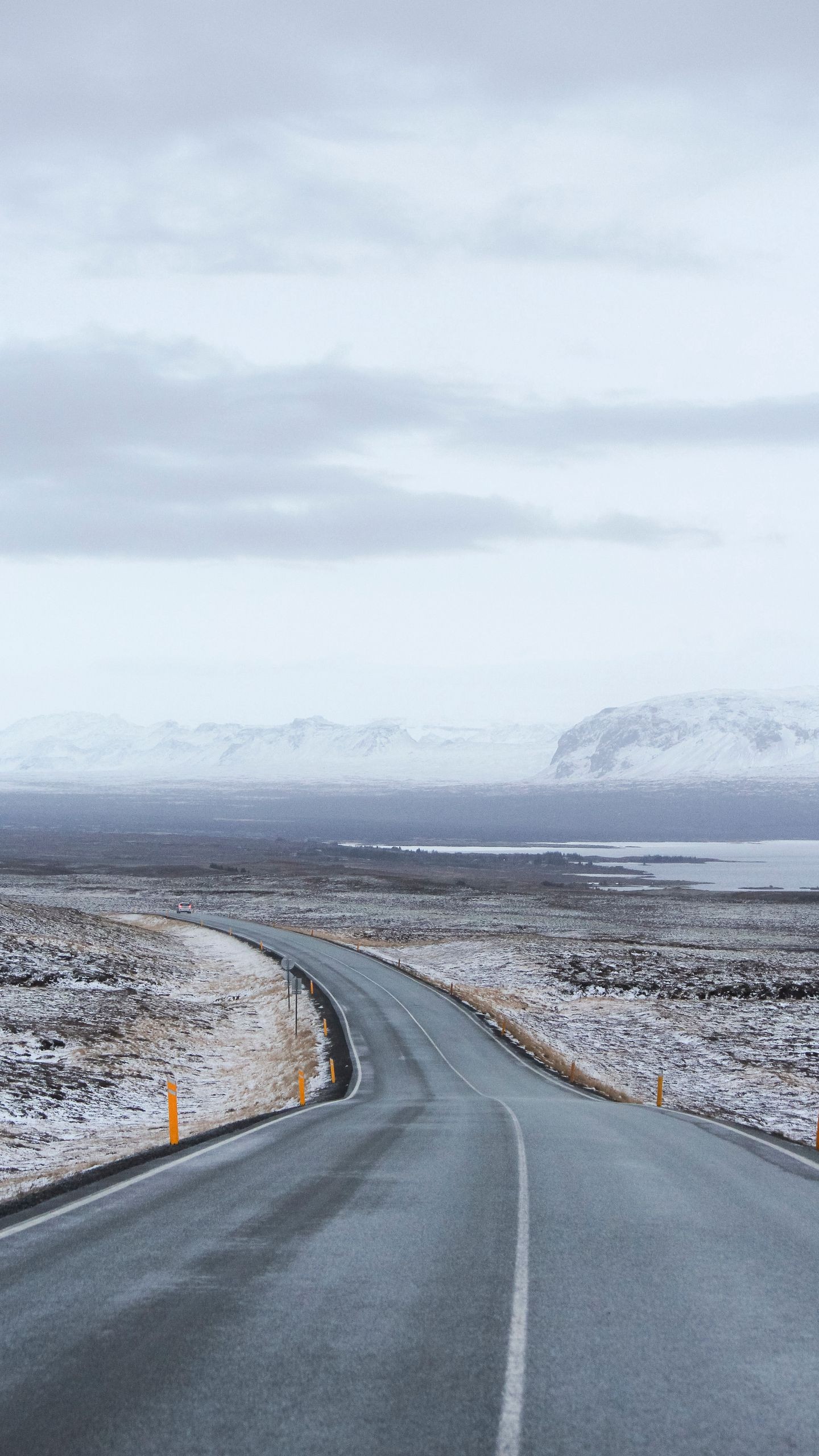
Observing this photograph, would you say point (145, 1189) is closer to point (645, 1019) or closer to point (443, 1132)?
point (443, 1132)

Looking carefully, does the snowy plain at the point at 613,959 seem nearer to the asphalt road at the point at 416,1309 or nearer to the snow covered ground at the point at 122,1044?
the snow covered ground at the point at 122,1044

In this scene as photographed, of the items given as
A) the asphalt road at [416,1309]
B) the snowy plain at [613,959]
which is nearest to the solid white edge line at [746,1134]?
the asphalt road at [416,1309]

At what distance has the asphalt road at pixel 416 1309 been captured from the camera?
18.7 feet

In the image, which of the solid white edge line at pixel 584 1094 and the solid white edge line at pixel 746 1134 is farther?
the solid white edge line at pixel 584 1094

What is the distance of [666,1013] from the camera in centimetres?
4669

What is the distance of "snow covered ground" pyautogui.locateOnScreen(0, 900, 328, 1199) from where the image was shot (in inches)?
892

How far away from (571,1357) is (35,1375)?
3647 millimetres

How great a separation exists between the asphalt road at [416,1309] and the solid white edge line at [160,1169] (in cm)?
7

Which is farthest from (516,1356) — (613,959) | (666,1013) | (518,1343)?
(613,959)

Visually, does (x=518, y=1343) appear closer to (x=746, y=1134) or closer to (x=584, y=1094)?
(x=746, y=1134)

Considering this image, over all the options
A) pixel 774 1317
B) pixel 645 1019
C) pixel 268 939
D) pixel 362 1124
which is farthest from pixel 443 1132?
pixel 268 939

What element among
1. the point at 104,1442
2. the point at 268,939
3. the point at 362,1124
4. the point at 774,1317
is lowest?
the point at 268,939

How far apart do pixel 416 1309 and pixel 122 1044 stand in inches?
1164

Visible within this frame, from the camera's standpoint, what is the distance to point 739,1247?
988 cm
